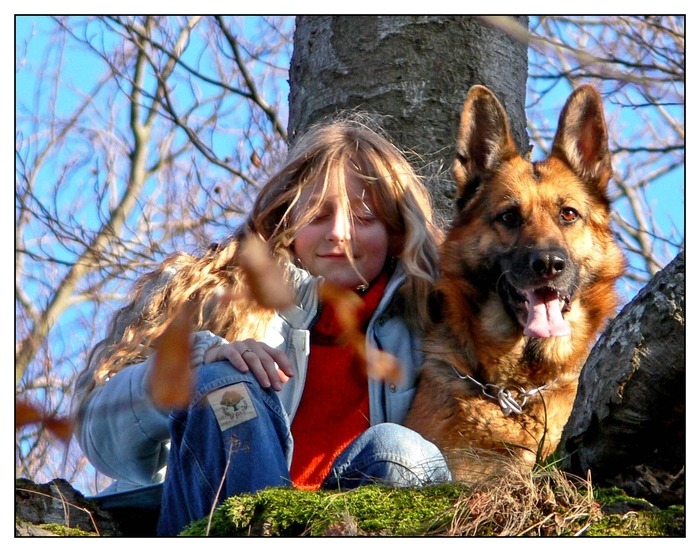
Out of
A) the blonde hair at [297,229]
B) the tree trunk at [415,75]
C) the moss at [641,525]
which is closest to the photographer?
the moss at [641,525]

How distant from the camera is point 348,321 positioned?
308 cm

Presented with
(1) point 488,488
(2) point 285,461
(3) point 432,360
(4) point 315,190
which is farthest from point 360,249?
(1) point 488,488

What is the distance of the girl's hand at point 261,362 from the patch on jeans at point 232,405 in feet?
0.23

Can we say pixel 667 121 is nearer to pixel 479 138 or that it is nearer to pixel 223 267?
pixel 479 138

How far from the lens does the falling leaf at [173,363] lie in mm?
1355

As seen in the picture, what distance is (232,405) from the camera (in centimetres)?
308

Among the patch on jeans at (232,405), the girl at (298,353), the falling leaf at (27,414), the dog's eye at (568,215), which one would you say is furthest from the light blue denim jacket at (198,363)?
the falling leaf at (27,414)

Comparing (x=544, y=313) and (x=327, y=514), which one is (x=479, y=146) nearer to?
(x=544, y=313)

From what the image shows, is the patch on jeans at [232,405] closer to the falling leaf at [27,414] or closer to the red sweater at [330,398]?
the red sweater at [330,398]

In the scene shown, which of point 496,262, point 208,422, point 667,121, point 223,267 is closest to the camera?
point 208,422

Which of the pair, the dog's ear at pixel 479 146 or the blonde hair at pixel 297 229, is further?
the dog's ear at pixel 479 146

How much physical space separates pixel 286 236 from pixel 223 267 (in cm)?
30

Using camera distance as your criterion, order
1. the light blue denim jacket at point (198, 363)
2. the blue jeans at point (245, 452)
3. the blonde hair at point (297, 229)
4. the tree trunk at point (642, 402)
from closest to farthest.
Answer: the tree trunk at point (642, 402), the blue jeans at point (245, 452), the light blue denim jacket at point (198, 363), the blonde hair at point (297, 229)

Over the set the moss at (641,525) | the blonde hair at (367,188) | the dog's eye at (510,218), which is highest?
the blonde hair at (367,188)
